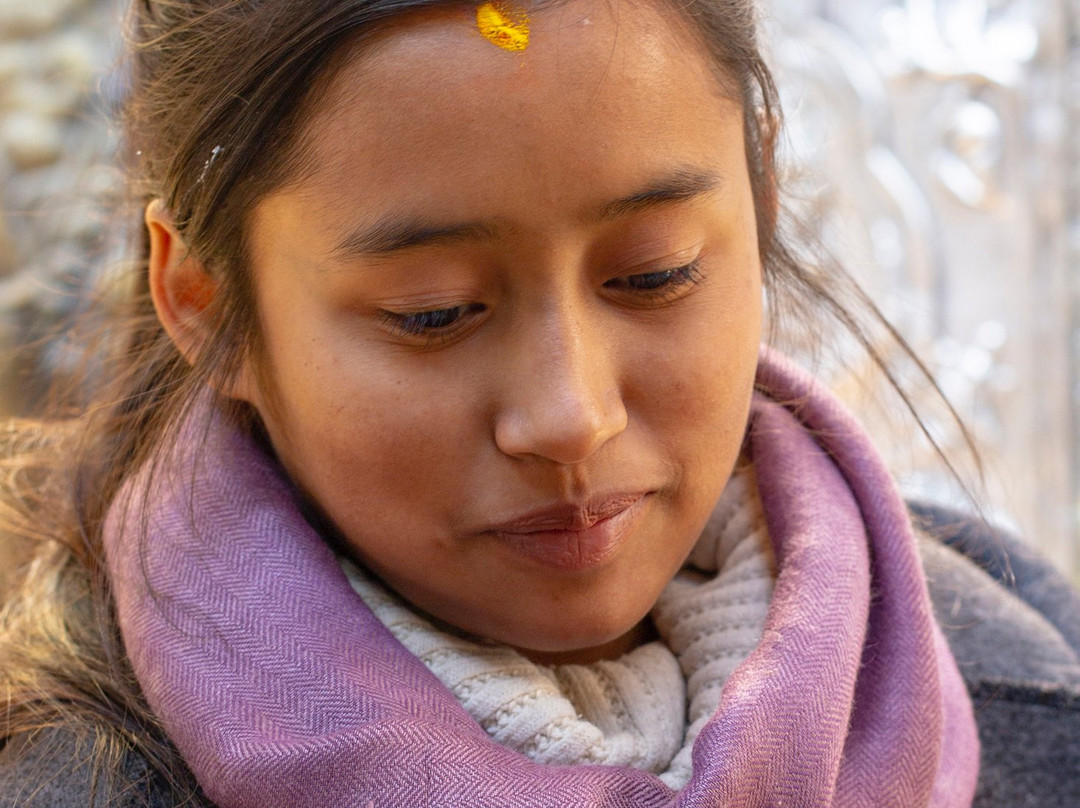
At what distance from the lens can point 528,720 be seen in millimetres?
1006

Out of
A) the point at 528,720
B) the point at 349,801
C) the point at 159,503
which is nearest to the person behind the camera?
the point at 349,801

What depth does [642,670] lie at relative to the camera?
1.14 m

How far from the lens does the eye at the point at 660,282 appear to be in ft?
3.20

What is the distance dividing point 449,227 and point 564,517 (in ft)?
0.84

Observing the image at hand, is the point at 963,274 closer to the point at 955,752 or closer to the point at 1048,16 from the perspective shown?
the point at 1048,16

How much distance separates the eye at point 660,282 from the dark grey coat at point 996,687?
57 centimetres

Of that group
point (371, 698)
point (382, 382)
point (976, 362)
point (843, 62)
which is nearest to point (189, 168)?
point (382, 382)

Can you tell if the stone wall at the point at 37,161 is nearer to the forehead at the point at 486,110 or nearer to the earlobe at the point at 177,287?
the earlobe at the point at 177,287

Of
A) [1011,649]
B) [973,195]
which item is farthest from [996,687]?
[973,195]

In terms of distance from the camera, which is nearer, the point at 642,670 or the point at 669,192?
the point at 669,192

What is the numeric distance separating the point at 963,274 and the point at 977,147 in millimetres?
299

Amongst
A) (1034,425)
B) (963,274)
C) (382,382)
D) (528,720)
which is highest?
(382,382)

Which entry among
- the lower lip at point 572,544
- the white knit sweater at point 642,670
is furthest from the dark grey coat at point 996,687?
the lower lip at point 572,544

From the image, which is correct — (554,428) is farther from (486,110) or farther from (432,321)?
(486,110)
